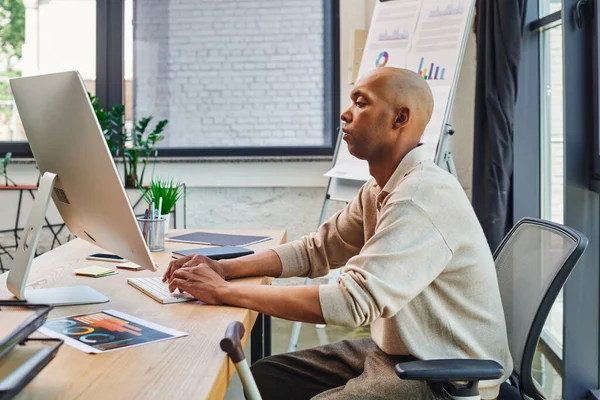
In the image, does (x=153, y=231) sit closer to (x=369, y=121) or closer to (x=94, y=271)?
(x=94, y=271)

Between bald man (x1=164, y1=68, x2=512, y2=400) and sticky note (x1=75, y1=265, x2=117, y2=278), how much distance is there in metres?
0.24

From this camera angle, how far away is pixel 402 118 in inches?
58.3

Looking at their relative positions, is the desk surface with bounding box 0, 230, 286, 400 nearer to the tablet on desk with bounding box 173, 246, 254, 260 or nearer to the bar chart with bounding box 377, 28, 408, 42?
the tablet on desk with bounding box 173, 246, 254, 260

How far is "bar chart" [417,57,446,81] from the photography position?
9.59 ft

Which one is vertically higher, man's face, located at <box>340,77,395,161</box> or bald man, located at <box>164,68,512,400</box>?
man's face, located at <box>340,77,395,161</box>

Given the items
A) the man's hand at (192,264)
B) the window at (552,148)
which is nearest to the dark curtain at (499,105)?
the window at (552,148)

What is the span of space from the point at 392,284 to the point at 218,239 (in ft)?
3.23

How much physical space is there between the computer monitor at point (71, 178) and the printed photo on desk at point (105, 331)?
4.6 inches

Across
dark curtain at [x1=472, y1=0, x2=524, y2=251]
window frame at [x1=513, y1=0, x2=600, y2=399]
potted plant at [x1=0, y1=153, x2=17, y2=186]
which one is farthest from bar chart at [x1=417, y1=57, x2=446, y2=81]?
potted plant at [x1=0, y1=153, x2=17, y2=186]

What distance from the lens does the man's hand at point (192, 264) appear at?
1504mm

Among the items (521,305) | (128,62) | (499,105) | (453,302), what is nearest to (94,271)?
(453,302)

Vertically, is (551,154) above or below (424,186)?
above

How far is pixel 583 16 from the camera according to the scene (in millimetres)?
2217

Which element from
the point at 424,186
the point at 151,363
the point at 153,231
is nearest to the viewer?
the point at 151,363
